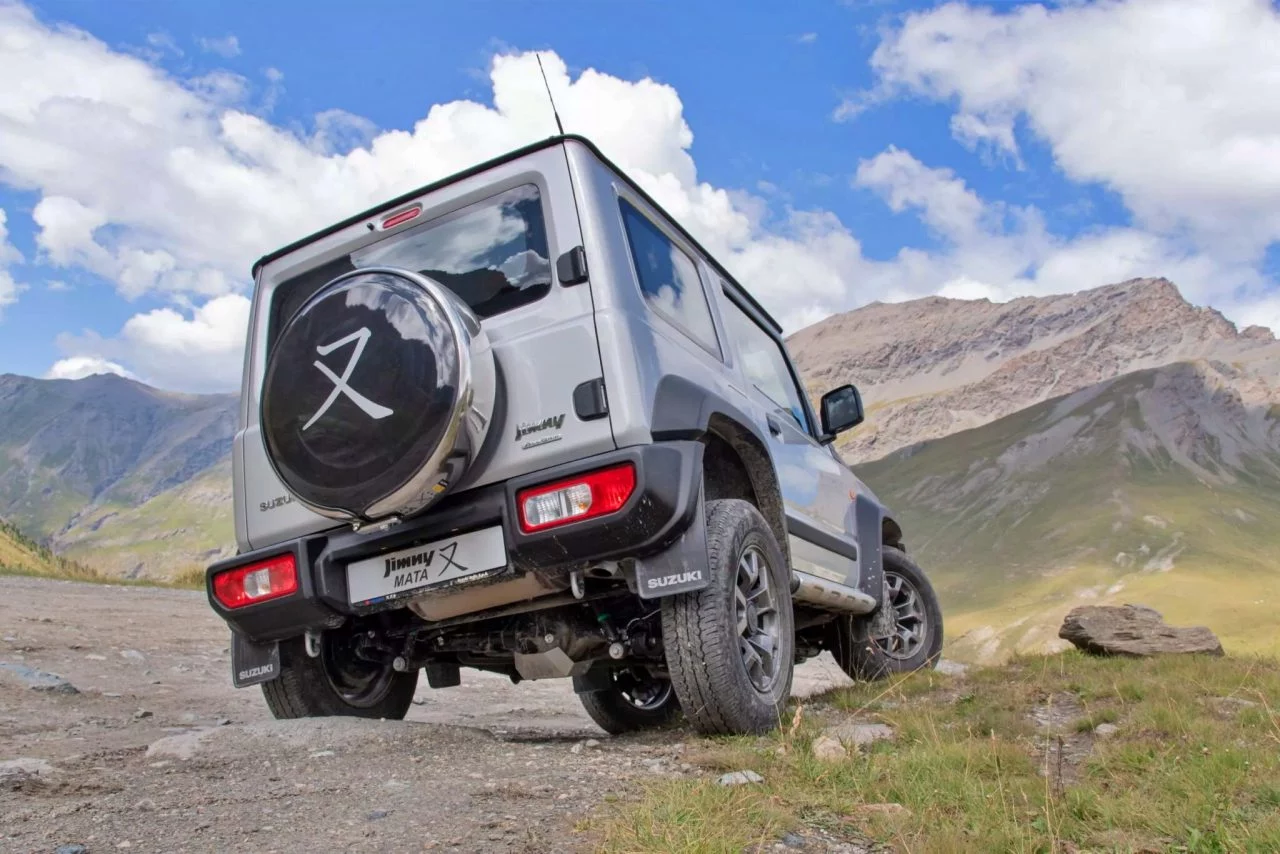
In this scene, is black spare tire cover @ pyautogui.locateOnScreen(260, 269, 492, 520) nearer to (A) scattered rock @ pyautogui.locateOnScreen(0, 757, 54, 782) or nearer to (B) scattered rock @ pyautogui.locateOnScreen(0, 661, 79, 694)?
(A) scattered rock @ pyautogui.locateOnScreen(0, 757, 54, 782)

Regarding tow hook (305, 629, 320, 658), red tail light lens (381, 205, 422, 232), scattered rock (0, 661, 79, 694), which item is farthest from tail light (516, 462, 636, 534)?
scattered rock (0, 661, 79, 694)

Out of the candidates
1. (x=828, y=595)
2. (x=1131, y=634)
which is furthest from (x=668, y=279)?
(x=1131, y=634)

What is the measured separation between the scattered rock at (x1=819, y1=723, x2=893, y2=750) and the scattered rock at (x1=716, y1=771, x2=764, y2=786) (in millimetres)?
501

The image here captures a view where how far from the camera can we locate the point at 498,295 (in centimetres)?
374

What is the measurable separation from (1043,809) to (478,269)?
2.69 m

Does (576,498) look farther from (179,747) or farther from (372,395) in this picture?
(179,747)

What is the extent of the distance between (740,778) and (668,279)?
2.16 m

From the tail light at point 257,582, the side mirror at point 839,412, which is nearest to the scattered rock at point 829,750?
the tail light at point 257,582

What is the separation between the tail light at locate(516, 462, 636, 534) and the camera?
3275 mm

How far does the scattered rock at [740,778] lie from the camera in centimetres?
281

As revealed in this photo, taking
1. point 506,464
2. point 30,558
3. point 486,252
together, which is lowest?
point 506,464

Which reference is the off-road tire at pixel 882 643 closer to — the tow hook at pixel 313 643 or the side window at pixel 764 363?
the side window at pixel 764 363

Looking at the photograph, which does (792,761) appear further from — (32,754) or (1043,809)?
(32,754)

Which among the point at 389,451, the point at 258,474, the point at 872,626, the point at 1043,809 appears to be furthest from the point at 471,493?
the point at 872,626
